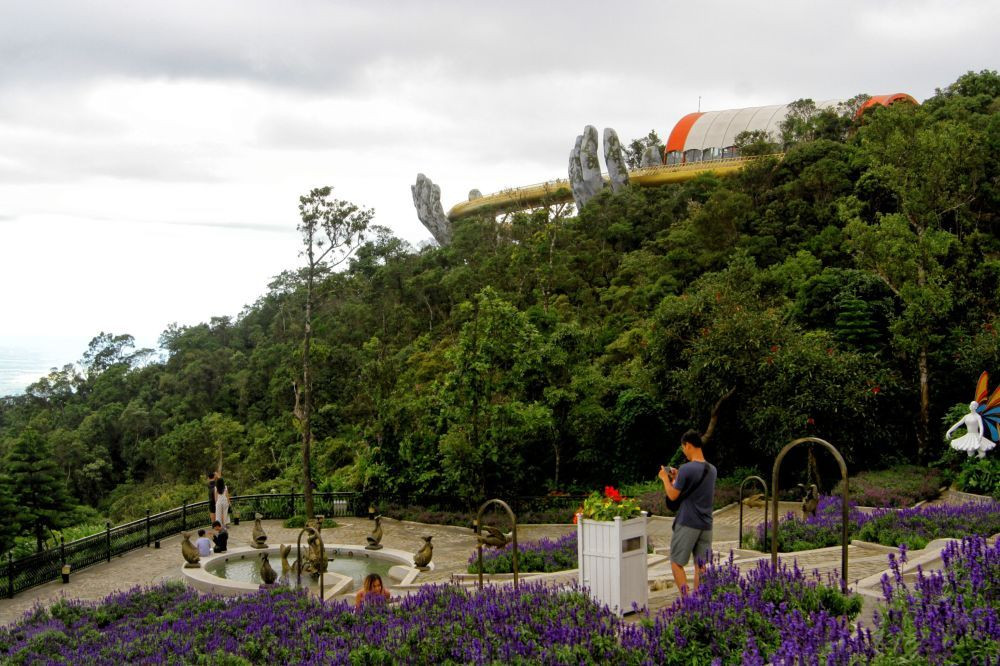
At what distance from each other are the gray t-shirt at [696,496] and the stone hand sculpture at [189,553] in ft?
31.6

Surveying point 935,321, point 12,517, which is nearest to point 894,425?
point 935,321

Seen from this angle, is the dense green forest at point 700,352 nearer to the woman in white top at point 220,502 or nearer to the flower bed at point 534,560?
the woman in white top at point 220,502

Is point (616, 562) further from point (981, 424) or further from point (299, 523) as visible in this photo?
point (299, 523)

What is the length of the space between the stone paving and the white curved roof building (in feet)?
134

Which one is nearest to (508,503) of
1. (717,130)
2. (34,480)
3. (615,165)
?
(34,480)

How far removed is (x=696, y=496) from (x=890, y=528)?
569 cm

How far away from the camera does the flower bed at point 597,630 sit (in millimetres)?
3963

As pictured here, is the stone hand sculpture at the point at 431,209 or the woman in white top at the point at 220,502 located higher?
the stone hand sculpture at the point at 431,209

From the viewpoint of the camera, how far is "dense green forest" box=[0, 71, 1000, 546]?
18.2 metres

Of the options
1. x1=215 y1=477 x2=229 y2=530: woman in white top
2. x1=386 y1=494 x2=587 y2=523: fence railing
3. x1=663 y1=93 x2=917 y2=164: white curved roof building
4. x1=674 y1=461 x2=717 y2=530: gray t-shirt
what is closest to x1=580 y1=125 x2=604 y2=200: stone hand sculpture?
x1=663 y1=93 x2=917 y2=164: white curved roof building

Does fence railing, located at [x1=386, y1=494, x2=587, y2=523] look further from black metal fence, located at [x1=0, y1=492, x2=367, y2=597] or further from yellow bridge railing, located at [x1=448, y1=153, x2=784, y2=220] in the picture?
yellow bridge railing, located at [x1=448, y1=153, x2=784, y2=220]

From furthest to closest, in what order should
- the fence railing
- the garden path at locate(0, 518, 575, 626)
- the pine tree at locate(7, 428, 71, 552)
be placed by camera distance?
the fence railing → the pine tree at locate(7, 428, 71, 552) → the garden path at locate(0, 518, 575, 626)

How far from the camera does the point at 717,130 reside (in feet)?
181

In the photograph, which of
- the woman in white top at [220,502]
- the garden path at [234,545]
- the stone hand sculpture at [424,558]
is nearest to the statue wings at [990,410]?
the garden path at [234,545]
